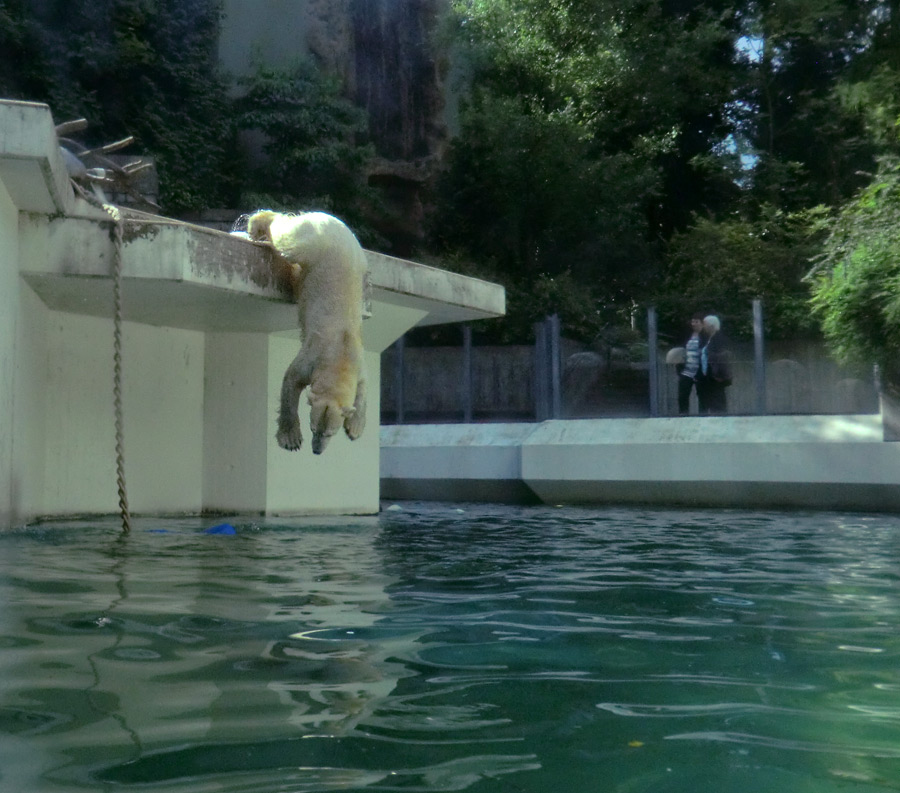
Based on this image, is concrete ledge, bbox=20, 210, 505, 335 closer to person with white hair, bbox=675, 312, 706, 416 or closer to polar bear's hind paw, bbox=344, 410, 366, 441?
polar bear's hind paw, bbox=344, 410, 366, 441

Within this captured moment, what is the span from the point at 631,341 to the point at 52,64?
45.7ft

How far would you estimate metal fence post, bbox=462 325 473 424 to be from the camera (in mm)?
14891

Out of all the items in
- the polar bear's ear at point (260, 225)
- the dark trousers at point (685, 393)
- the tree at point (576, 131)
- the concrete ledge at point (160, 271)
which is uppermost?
the tree at point (576, 131)

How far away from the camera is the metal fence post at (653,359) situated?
13.2m

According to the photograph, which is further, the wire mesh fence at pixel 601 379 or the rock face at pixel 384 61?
the rock face at pixel 384 61

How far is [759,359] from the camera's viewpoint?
41.6 ft

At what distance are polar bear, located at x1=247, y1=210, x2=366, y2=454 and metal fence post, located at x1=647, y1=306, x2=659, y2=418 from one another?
7.24 meters

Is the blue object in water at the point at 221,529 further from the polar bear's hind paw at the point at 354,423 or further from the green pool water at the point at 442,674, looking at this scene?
the green pool water at the point at 442,674

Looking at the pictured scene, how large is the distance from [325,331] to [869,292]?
7.15m

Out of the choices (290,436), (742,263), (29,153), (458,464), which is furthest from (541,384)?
(29,153)

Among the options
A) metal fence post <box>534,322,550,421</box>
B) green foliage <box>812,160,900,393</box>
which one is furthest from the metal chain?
metal fence post <box>534,322,550,421</box>

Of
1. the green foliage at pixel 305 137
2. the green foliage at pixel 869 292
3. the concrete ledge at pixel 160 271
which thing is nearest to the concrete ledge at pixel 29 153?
the concrete ledge at pixel 160 271

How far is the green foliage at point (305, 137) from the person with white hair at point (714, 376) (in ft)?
36.8

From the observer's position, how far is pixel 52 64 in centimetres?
2120
